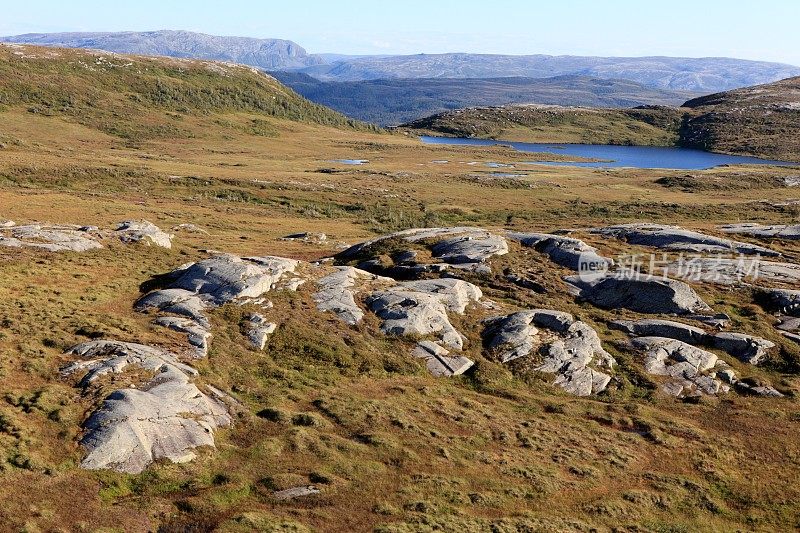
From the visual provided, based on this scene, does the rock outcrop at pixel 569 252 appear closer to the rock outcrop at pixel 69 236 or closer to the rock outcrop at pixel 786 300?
the rock outcrop at pixel 786 300

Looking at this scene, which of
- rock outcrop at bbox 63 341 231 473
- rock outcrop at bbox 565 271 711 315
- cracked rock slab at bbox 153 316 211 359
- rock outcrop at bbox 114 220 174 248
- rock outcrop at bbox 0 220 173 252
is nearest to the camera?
rock outcrop at bbox 63 341 231 473

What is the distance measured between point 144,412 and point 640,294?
36825 mm

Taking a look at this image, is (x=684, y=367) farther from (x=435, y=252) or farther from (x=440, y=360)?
(x=435, y=252)

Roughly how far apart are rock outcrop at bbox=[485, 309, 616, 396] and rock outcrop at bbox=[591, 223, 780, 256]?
22974 millimetres

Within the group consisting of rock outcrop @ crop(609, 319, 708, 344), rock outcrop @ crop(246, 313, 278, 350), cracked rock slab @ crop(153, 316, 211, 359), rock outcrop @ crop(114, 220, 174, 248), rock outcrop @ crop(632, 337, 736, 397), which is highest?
rock outcrop @ crop(114, 220, 174, 248)

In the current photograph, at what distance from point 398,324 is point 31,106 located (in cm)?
15667

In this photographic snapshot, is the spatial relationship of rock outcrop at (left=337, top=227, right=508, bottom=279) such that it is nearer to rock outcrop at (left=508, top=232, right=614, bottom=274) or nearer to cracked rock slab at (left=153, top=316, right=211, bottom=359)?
rock outcrop at (left=508, top=232, right=614, bottom=274)

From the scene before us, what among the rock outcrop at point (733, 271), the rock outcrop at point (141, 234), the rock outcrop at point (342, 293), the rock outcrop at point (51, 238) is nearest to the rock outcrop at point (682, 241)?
the rock outcrop at point (733, 271)

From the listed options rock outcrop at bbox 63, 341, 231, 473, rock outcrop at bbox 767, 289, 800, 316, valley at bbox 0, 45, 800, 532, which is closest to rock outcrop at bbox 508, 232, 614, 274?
valley at bbox 0, 45, 800, 532

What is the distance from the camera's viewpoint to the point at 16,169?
9062cm

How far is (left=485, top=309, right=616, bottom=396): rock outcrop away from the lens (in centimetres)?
3672

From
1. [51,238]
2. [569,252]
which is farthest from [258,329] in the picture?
[569,252]

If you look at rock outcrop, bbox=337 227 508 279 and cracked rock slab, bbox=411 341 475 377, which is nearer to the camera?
cracked rock slab, bbox=411 341 475 377

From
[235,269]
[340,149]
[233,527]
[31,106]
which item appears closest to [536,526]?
[233,527]
